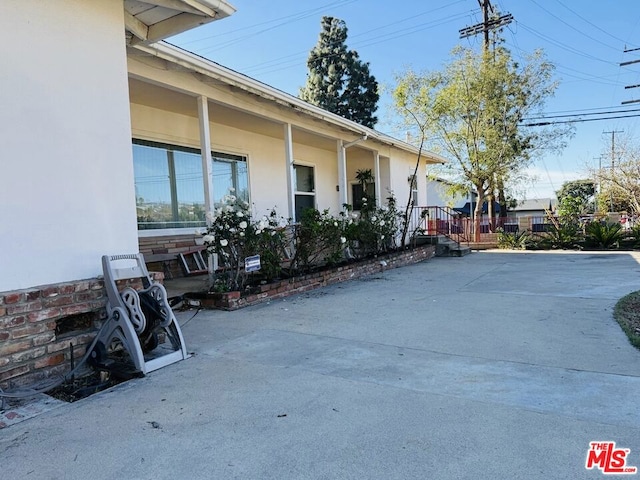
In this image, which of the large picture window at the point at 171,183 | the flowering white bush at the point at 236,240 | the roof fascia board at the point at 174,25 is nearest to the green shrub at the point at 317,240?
the flowering white bush at the point at 236,240

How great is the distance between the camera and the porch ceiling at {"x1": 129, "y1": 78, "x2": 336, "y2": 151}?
6.38m

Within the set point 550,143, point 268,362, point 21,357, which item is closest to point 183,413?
point 268,362

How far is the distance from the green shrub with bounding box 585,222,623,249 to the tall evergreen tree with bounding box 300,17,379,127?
43.5 feet

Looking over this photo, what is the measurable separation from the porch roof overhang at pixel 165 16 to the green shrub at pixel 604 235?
13846mm

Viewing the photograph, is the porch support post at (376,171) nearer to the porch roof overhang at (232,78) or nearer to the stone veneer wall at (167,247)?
the porch roof overhang at (232,78)

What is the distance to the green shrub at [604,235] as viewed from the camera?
1328 cm

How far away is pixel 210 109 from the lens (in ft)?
24.9

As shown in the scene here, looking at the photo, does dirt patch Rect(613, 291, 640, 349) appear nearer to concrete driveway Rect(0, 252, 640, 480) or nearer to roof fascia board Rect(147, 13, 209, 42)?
concrete driveway Rect(0, 252, 640, 480)

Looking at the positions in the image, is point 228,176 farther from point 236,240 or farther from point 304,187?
point 236,240

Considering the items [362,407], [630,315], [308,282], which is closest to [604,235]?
[630,315]

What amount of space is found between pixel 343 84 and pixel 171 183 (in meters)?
18.6

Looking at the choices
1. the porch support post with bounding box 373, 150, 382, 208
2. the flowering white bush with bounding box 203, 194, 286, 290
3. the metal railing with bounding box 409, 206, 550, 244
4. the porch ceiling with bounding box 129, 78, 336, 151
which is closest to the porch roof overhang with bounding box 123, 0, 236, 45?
the porch ceiling with bounding box 129, 78, 336, 151

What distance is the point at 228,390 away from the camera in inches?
116

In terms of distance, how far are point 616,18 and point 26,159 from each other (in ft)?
80.2
